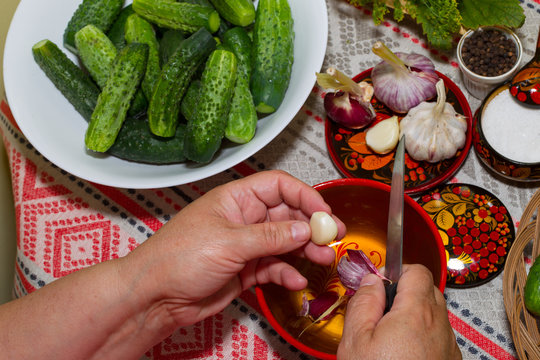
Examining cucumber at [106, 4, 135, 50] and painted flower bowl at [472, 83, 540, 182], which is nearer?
painted flower bowl at [472, 83, 540, 182]

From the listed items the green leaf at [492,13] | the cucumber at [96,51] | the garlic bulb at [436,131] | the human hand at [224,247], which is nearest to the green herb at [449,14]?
the green leaf at [492,13]

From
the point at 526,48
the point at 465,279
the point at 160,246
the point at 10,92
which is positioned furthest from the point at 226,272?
the point at 526,48

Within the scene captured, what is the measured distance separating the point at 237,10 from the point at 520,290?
80 centimetres

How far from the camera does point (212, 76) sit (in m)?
1.09

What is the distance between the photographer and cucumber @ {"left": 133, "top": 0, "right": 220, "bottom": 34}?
1175 mm

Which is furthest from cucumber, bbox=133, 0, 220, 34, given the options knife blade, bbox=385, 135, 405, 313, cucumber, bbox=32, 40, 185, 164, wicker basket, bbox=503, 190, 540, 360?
wicker basket, bbox=503, 190, 540, 360

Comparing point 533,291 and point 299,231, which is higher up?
point 299,231

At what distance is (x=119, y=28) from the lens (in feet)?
4.22

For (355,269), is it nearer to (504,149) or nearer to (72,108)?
(504,149)

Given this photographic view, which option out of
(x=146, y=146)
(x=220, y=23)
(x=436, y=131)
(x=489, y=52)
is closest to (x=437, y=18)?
(x=489, y=52)

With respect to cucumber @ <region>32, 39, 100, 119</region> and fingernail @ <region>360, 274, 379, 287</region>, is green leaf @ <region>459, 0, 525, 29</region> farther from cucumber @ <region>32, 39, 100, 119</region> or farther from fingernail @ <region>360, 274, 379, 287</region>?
cucumber @ <region>32, 39, 100, 119</region>

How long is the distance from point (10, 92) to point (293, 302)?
761 mm

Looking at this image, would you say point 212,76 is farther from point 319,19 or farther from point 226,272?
point 226,272

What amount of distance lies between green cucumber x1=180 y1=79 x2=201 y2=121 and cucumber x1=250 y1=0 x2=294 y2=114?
0.41 feet
